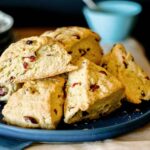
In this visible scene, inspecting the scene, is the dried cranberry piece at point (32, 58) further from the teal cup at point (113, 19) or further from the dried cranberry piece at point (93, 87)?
the teal cup at point (113, 19)

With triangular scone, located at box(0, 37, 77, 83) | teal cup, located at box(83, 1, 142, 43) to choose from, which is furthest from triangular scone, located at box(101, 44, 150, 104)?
teal cup, located at box(83, 1, 142, 43)

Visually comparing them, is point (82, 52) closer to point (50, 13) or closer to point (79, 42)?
point (79, 42)

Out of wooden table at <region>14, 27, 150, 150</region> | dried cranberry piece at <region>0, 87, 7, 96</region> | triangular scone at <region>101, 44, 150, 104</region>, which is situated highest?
triangular scone at <region>101, 44, 150, 104</region>

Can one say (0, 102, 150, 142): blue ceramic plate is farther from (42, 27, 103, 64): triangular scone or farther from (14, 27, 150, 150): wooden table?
(42, 27, 103, 64): triangular scone

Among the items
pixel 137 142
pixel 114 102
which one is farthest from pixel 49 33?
pixel 137 142

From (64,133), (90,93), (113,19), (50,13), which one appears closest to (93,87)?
(90,93)

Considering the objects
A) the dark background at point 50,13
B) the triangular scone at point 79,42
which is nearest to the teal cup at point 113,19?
the dark background at point 50,13
